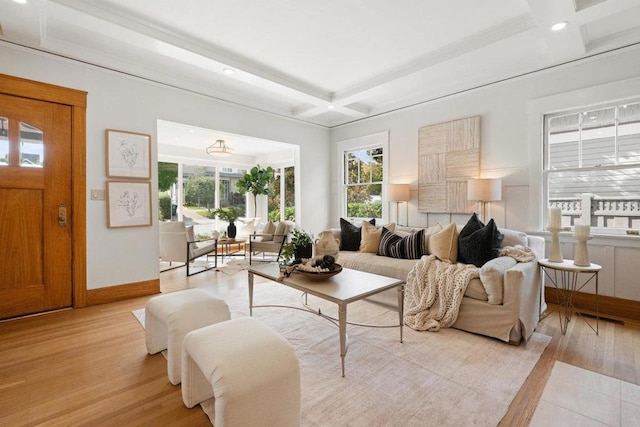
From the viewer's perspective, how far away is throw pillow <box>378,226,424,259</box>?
357 cm

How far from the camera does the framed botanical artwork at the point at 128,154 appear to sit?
137 inches

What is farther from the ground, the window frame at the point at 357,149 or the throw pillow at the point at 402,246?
the window frame at the point at 357,149

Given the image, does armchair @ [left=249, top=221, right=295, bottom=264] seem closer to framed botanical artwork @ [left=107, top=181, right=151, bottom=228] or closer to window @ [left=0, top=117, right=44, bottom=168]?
framed botanical artwork @ [left=107, top=181, right=151, bottom=228]

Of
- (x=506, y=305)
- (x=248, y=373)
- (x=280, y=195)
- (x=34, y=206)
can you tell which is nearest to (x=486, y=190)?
(x=506, y=305)

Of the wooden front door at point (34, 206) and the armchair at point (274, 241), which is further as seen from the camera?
the armchair at point (274, 241)

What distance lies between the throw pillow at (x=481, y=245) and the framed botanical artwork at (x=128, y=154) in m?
3.80

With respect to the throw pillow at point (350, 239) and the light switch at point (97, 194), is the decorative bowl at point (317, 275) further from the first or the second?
the light switch at point (97, 194)

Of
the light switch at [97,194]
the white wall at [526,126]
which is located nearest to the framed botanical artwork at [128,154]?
the light switch at [97,194]

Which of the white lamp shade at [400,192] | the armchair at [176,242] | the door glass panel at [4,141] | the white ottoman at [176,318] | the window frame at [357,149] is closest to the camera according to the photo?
the white ottoman at [176,318]

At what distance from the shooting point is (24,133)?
119 inches

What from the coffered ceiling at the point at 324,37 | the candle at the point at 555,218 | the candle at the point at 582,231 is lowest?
the candle at the point at 582,231

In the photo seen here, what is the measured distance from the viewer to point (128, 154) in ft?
11.8

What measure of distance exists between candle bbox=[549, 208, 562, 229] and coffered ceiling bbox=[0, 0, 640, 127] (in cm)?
160

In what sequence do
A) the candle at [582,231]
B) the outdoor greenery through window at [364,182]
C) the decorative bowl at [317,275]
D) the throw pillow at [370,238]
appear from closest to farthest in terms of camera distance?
1. the decorative bowl at [317,275]
2. the candle at [582,231]
3. the throw pillow at [370,238]
4. the outdoor greenery through window at [364,182]
